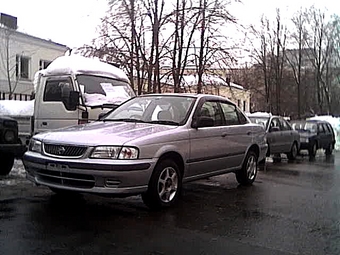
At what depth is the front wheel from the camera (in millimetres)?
9266

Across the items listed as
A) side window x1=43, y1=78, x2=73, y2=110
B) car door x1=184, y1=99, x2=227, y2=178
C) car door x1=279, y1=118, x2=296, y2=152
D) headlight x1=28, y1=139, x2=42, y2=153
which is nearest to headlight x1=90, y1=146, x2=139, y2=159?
headlight x1=28, y1=139, x2=42, y2=153

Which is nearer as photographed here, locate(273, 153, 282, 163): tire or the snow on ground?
the snow on ground

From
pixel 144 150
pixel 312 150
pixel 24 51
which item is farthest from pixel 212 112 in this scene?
pixel 24 51

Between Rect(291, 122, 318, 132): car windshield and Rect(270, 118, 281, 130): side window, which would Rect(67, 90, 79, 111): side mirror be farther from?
Rect(291, 122, 318, 132): car windshield

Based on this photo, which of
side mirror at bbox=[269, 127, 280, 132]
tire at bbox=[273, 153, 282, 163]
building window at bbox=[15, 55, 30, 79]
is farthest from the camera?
building window at bbox=[15, 55, 30, 79]

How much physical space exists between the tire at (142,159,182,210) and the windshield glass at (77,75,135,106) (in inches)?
171

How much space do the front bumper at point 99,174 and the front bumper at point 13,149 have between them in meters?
2.32

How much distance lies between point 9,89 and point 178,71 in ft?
38.0

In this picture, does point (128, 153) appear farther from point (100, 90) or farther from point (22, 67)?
point (22, 67)

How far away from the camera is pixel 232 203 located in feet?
24.7

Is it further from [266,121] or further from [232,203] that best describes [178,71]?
[232,203]

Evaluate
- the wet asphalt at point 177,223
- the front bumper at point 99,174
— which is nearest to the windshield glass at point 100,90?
the wet asphalt at point 177,223

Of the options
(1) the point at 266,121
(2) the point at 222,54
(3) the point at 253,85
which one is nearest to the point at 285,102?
(3) the point at 253,85

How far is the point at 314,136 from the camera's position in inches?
753
